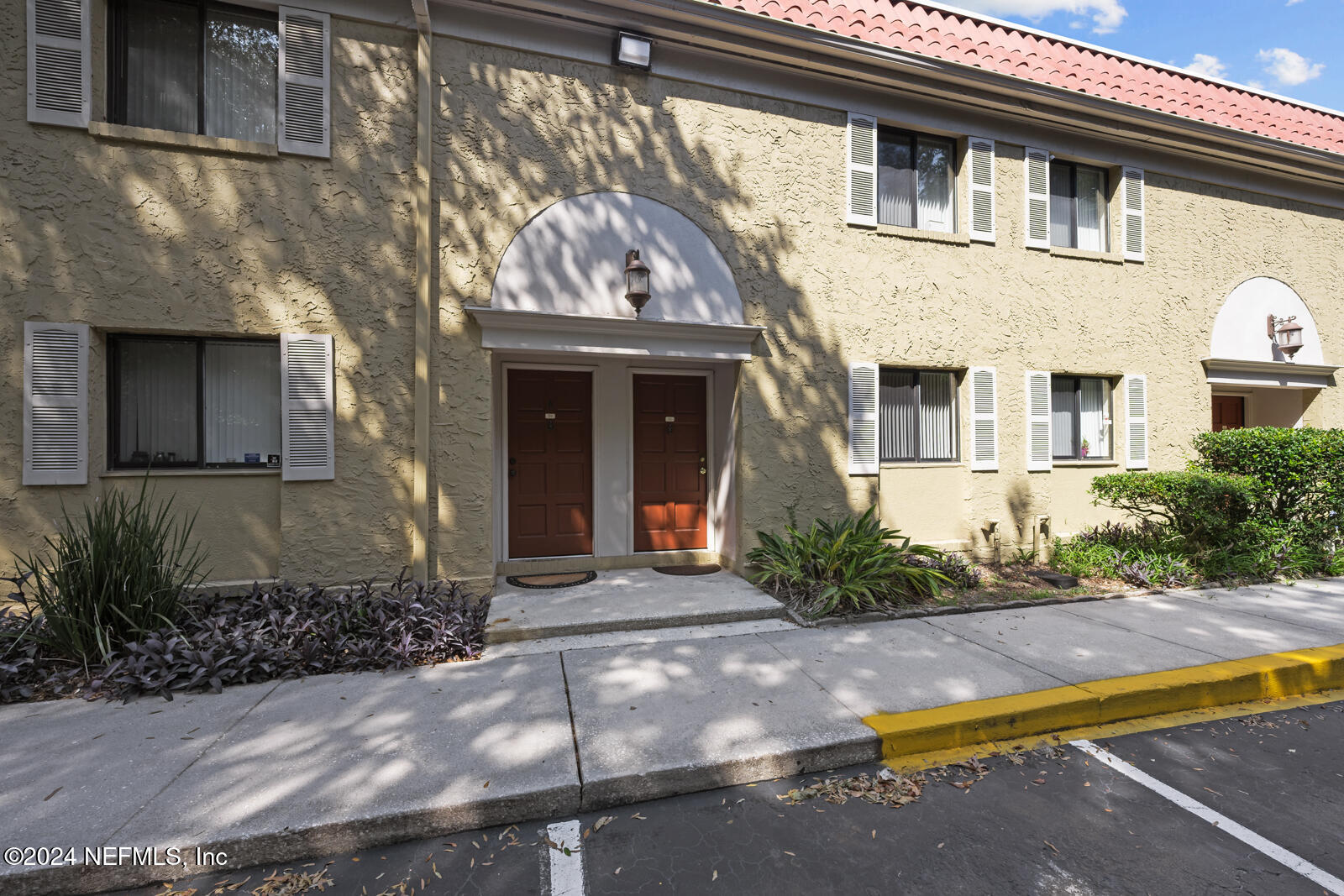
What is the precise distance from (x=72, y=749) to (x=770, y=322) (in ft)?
20.9

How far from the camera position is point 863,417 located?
6.77 m

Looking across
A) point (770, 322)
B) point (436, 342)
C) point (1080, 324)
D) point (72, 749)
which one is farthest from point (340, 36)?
point (1080, 324)

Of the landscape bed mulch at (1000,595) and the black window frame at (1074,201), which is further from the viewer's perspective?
the black window frame at (1074,201)

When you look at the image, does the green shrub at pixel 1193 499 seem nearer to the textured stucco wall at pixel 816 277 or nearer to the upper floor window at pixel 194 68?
the textured stucco wall at pixel 816 277

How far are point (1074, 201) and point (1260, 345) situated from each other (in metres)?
3.89

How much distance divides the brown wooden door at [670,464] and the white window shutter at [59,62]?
553 centimetres

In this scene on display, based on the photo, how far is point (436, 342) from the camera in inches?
Result: 217

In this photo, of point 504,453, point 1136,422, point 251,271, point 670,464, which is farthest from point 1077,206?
point 251,271

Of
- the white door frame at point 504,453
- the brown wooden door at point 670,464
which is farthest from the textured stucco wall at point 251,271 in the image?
the brown wooden door at point 670,464

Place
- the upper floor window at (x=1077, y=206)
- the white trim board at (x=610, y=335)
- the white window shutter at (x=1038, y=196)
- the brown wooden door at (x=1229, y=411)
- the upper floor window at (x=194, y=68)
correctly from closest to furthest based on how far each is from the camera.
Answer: the upper floor window at (x=194, y=68) < the white trim board at (x=610, y=335) < the white window shutter at (x=1038, y=196) < the upper floor window at (x=1077, y=206) < the brown wooden door at (x=1229, y=411)

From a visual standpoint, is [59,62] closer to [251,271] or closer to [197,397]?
[251,271]

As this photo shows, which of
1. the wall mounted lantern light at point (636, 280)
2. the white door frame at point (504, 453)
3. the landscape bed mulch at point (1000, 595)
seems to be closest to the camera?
the landscape bed mulch at point (1000, 595)

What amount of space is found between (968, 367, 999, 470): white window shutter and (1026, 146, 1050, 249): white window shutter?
202 centimetres

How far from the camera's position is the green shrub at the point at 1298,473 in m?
7.00
